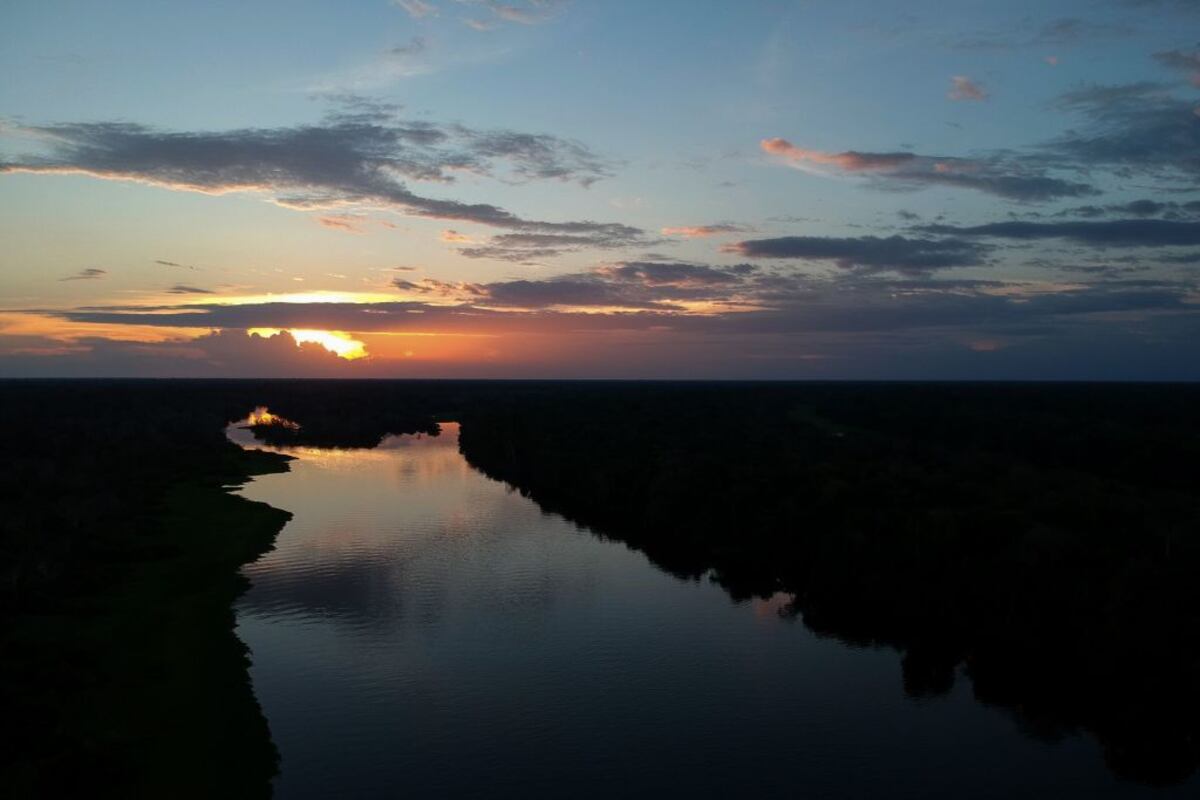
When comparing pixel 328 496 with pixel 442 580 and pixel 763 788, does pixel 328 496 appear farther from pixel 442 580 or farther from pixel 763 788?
pixel 763 788

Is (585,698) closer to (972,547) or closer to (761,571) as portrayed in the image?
(761,571)

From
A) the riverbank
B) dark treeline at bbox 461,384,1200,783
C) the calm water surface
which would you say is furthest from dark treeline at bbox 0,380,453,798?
dark treeline at bbox 461,384,1200,783

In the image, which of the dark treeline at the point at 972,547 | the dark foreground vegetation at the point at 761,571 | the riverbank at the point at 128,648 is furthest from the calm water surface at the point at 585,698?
the dark treeline at the point at 972,547

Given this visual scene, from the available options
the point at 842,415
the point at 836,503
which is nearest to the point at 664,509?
the point at 836,503

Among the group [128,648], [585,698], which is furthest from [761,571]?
[128,648]

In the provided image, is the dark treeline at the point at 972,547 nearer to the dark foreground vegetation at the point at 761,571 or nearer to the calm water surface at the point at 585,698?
the dark foreground vegetation at the point at 761,571

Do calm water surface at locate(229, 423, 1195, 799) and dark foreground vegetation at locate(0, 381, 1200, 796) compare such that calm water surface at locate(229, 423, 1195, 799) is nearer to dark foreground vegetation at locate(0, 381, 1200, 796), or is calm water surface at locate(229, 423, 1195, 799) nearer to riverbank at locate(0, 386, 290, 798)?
riverbank at locate(0, 386, 290, 798)

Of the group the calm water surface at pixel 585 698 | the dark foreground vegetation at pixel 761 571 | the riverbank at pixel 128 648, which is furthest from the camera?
the dark foreground vegetation at pixel 761 571
